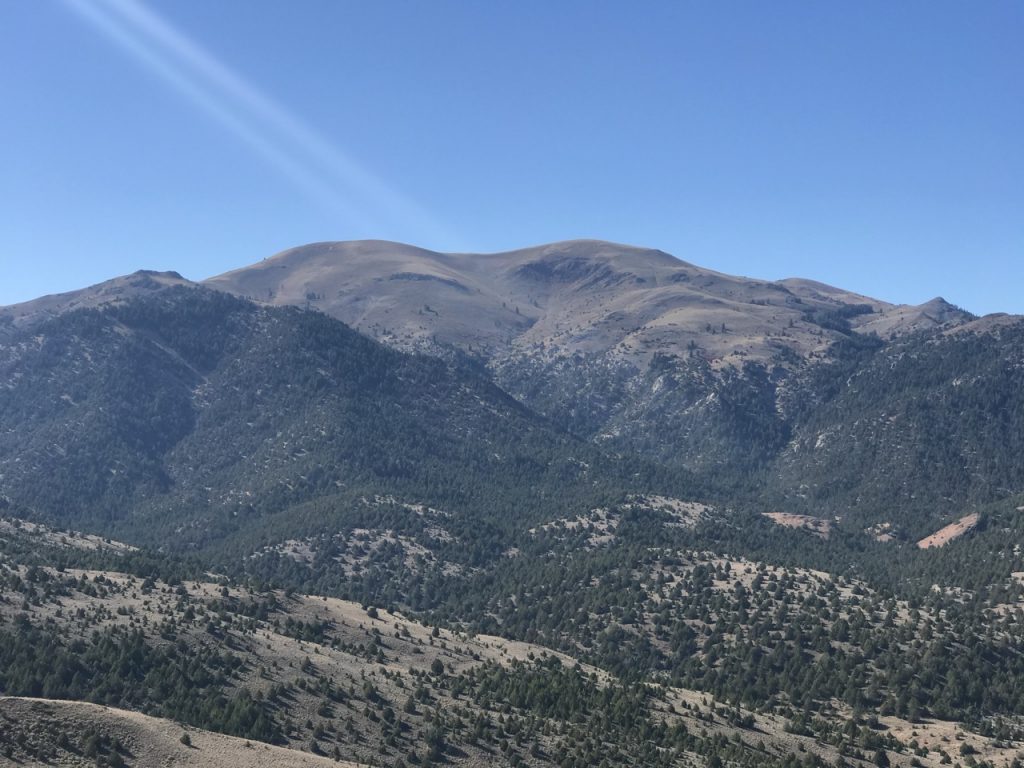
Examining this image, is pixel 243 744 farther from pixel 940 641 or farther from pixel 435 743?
pixel 940 641

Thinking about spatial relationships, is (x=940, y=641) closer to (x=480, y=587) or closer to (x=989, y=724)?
(x=989, y=724)

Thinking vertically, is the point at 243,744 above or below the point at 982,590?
below

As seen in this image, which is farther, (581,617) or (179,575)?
(581,617)

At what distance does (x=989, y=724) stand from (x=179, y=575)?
106m

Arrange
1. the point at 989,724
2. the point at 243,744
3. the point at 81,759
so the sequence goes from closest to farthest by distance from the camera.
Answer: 1. the point at 81,759
2. the point at 243,744
3. the point at 989,724

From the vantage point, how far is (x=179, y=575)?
144375 millimetres

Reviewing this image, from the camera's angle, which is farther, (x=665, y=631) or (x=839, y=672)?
(x=665, y=631)

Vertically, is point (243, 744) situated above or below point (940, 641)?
below

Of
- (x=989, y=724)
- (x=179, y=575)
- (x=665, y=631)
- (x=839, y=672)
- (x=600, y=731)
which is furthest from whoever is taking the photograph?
(x=665, y=631)

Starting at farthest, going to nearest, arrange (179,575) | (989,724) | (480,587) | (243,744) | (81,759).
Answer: (480,587)
(179,575)
(989,724)
(243,744)
(81,759)

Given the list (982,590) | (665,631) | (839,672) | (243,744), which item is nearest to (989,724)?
(839,672)

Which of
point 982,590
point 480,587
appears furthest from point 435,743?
point 982,590

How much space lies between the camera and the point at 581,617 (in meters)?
166

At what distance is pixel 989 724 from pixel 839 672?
19.9 metres
